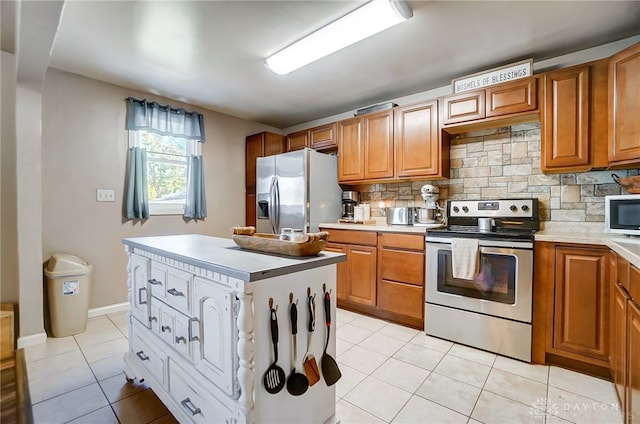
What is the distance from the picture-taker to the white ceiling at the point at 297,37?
1.92 meters

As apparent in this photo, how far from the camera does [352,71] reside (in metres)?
2.81

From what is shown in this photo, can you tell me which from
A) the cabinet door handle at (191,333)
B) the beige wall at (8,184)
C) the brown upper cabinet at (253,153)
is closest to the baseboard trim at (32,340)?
the beige wall at (8,184)

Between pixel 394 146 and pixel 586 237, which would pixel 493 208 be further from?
pixel 394 146

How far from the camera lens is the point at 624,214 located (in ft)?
6.29

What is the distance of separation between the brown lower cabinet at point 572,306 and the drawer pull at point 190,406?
2278 millimetres

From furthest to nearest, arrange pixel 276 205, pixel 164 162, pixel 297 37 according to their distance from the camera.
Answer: pixel 276 205 < pixel 164 162 < pixel 297 37

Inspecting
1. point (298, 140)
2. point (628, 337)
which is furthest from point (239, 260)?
point (298, 140)

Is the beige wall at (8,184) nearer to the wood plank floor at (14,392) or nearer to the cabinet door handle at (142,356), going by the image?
the wood plank floor at (14,392)

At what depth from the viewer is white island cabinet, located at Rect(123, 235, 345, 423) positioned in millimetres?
1094

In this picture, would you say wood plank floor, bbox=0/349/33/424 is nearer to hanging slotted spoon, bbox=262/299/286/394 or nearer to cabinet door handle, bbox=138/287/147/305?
cabinet door handle, bbox=138/287/147/305

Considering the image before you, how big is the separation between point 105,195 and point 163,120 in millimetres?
1050

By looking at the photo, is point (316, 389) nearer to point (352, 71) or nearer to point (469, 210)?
point (469, 210)

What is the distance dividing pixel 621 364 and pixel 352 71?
2.77m

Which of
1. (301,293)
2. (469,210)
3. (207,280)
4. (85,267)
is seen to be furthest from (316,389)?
(85,267)
